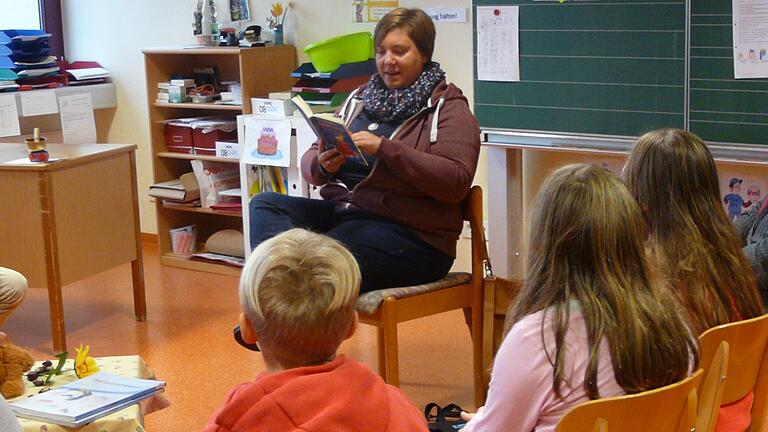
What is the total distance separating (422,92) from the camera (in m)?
3.16

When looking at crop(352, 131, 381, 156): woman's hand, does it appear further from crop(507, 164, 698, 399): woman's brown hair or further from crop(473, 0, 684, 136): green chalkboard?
crop(507, 164, 698, 399): woman's brown hair

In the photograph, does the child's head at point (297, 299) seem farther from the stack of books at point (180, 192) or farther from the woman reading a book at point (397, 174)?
the stack of books at point (180, 192)

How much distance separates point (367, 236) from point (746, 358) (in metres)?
1.38

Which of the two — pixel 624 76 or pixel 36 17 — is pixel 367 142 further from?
pixel 36 17

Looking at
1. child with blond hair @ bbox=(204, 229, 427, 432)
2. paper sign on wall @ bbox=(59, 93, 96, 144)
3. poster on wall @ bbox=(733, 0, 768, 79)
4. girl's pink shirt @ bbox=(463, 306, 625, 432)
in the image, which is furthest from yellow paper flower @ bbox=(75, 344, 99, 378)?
paper sign on wall @ bbox=(59, 93, 96, 144)

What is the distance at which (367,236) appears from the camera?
307 centimetres

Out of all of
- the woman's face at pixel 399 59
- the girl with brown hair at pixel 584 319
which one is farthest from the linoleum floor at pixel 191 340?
the girl with brown hair at pixel 584 319

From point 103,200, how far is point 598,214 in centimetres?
275

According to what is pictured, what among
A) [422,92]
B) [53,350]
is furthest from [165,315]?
[422,92]

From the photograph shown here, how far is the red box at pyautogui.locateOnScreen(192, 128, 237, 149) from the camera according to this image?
5.01 meters

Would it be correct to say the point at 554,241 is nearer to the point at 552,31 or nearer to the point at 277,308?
the point at 277,308

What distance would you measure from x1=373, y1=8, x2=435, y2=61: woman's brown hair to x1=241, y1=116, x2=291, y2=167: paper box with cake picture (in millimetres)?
1374

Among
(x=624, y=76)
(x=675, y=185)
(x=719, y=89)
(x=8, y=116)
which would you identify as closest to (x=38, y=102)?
(x=8, y=116)

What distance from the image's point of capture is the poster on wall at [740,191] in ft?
12.1
